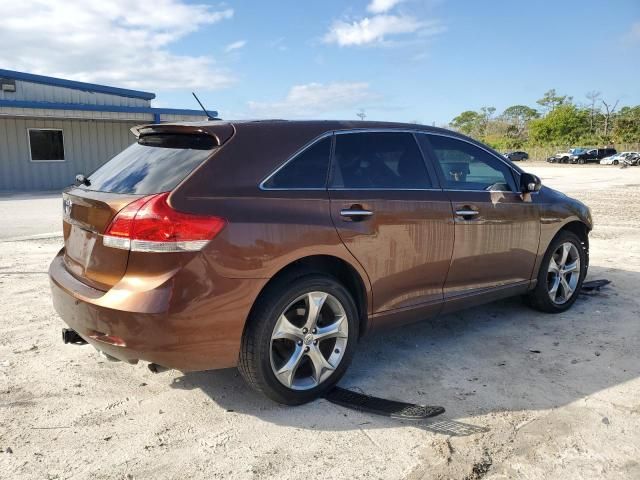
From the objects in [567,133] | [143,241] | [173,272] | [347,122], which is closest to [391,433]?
[173,272]

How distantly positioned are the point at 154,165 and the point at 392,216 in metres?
1.53

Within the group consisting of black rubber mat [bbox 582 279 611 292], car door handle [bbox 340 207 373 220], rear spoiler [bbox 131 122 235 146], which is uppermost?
rear spoiler [bbox 131 122 235 146]

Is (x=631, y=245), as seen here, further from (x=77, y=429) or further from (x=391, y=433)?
(x=77, y=429)

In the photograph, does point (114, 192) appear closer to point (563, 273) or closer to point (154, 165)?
point (154, 165)

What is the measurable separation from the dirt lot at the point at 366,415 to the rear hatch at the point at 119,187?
82 cm

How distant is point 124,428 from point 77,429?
0.83ft

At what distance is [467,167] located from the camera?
421 cm

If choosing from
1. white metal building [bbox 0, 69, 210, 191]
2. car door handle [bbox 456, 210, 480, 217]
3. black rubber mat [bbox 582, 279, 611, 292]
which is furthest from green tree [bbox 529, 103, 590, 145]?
car door handle [bbox 456, 210, 480, 217]

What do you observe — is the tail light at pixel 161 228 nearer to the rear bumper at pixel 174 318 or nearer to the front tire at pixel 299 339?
the rear bumper at pixel 174 318

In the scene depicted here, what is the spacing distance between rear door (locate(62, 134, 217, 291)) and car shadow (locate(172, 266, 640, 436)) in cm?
102

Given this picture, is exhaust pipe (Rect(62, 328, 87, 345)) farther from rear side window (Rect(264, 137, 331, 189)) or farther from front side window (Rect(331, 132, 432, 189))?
front side window (Rect(331, 132, 432, 189))

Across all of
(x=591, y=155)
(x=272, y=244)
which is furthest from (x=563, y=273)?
(x=591, y=155)

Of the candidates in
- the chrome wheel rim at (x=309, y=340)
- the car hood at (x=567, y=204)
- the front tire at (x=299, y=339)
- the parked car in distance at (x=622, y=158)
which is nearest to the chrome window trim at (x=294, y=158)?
the front tire at (x=299, y=339)

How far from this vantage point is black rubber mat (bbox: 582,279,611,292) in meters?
5.62
